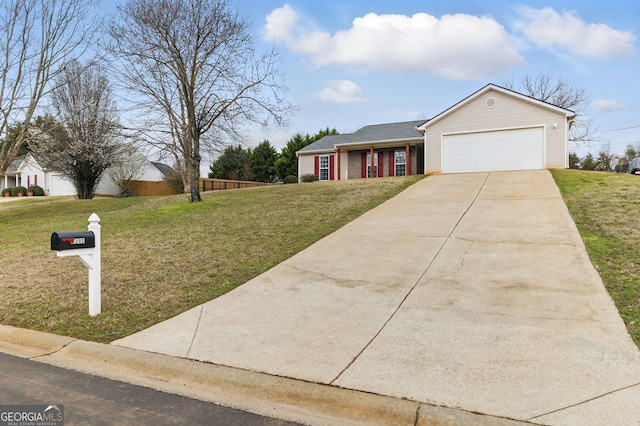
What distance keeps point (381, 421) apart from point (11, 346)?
4217mm

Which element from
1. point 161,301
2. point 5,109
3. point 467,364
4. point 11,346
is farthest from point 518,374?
point 5,109

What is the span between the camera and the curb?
10.1 feet

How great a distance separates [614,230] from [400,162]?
18.9 meters

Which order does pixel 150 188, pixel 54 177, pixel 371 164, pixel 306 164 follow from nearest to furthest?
pixel 371 164 → pixel 306 164 → pixel 150 188 → pixel 54 177

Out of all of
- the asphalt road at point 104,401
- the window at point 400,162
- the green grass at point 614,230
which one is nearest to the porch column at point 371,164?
the window at point 400,162

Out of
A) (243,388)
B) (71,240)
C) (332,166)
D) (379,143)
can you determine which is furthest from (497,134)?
(243,388)

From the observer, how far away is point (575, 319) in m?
4.55

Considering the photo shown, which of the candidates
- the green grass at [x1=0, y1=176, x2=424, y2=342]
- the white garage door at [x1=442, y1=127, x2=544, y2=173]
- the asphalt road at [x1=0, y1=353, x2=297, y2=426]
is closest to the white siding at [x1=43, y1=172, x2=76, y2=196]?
the green grass at [x1=0, y1=176, x2=424, y2=342]

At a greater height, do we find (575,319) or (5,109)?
(5,109)

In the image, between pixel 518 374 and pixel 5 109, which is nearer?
pixel 518 374

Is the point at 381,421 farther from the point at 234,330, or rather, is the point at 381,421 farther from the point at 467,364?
the point at 234,330

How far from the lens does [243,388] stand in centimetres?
356

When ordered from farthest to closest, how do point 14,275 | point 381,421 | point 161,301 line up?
point 14,275
point 161,301
point 381,421

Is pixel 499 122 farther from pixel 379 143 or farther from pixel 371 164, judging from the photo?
pixel 371 164
